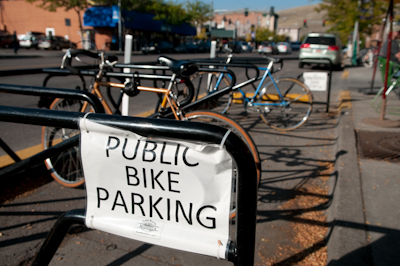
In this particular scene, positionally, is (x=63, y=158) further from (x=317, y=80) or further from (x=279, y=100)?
(x=317, y=80)

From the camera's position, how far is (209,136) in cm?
116

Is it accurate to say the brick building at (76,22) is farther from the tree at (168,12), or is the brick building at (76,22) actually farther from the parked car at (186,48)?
the parked car at (186,48)

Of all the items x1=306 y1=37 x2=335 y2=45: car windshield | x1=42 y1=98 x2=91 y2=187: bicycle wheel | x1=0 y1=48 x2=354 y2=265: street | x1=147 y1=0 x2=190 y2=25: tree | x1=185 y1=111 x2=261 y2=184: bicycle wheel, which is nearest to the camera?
x1=0 y1=48 x2=354 y2=265: street

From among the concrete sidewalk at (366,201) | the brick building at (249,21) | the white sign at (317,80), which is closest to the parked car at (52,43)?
the white sign at (317,80)

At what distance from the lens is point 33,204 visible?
122 inches

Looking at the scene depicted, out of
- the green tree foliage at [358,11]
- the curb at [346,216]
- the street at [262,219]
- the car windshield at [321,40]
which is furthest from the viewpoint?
the green tree foliage at [358,11]

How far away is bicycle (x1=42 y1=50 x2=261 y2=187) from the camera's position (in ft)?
9.82

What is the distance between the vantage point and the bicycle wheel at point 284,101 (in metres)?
5.87

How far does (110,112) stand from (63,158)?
0.71 meters

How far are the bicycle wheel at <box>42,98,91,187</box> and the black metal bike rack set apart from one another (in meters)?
2.11

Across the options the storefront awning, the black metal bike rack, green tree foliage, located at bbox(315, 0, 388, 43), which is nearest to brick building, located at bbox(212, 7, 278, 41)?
the storefront awning

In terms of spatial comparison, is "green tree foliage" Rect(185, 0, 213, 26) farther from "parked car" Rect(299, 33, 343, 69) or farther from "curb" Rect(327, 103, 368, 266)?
"curb" Rect(327, 103, 368, 266)

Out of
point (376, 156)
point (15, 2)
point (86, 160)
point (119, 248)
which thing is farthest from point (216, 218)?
point (15, 2)

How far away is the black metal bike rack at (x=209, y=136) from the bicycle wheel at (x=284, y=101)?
4.70m
